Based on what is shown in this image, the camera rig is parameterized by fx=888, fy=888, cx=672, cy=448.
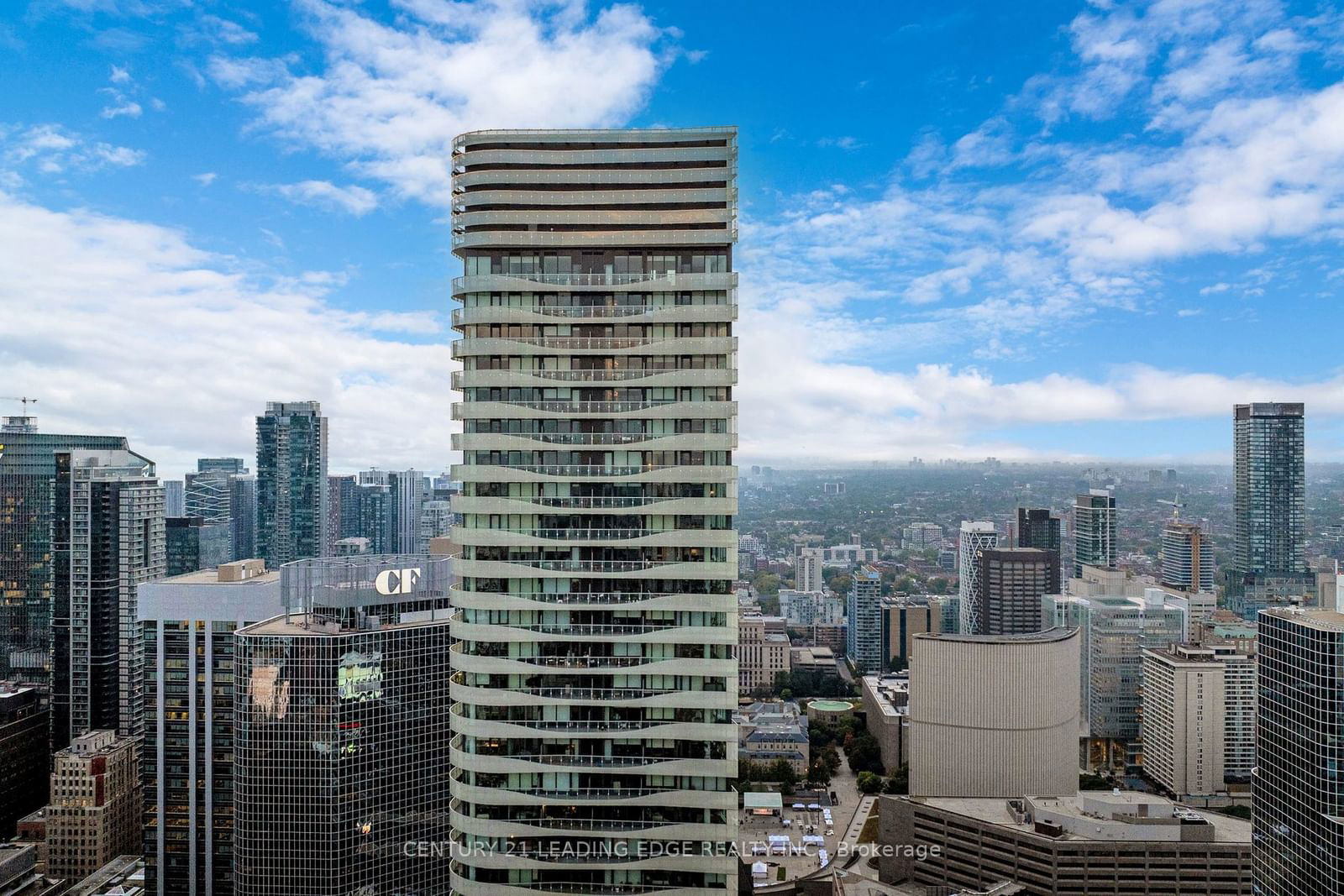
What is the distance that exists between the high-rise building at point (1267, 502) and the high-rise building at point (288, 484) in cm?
12564

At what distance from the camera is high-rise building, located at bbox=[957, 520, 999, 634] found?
117188mm

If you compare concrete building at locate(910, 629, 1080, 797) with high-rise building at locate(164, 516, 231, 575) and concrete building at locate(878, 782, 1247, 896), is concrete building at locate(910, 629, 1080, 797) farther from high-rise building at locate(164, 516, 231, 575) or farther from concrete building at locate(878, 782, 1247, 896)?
high-rise building at locate(164, 516, 231, 575)

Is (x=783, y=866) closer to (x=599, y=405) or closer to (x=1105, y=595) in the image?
(x=599, y=405)

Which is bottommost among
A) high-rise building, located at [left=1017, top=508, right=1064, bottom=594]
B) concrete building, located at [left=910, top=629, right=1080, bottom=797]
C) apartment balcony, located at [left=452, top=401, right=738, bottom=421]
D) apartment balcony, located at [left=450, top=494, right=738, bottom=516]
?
concrete building, located at [left=910, top=629, right=1080, bottom=797]

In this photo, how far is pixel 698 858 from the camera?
24438mm

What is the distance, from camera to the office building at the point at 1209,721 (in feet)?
252

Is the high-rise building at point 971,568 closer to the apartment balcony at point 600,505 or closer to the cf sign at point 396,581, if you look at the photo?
the cf sign at point 396,581

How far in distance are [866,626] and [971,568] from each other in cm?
1639

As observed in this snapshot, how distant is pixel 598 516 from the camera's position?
25.2m

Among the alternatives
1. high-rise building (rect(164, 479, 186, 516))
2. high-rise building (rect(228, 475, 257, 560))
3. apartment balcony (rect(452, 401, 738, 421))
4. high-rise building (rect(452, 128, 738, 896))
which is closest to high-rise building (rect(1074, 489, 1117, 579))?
high-rise building (rect(452, 128, 738, 896))

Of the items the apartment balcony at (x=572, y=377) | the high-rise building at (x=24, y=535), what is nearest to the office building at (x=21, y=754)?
the high-rise building at (x=24, y=535)

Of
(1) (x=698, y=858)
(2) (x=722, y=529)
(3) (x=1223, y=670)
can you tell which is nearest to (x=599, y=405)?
(2) (x=722, y=529)

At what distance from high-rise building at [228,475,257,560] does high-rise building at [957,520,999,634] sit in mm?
99063

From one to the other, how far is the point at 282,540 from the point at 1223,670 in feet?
375
